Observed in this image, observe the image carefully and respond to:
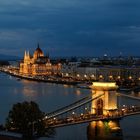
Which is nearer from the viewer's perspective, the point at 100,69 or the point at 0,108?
the point at 0,108

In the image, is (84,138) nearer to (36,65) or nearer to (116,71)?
(116,71)

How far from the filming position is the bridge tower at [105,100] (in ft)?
35.0

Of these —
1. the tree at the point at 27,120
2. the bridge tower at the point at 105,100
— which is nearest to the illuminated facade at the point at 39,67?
the bridge tower at the point at 105,100

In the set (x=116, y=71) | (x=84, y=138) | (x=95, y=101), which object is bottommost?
(x=84, y=138)

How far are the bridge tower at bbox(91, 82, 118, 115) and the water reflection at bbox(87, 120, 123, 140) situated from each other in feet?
1.31

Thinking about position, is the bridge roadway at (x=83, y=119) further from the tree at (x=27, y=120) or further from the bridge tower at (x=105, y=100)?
the tree at (x=27, y=120)

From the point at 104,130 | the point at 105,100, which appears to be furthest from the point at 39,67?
the point at 104,130

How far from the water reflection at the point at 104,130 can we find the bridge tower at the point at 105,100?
1.31ft

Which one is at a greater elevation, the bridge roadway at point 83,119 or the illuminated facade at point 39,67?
the illuminated facade at point 39,67

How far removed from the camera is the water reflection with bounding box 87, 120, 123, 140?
10000mm

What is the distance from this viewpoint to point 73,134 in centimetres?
1024

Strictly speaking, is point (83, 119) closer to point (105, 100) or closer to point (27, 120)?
point (105, 100)

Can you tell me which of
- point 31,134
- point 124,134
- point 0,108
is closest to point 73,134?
point 124,134

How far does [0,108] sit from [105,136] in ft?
17.5
